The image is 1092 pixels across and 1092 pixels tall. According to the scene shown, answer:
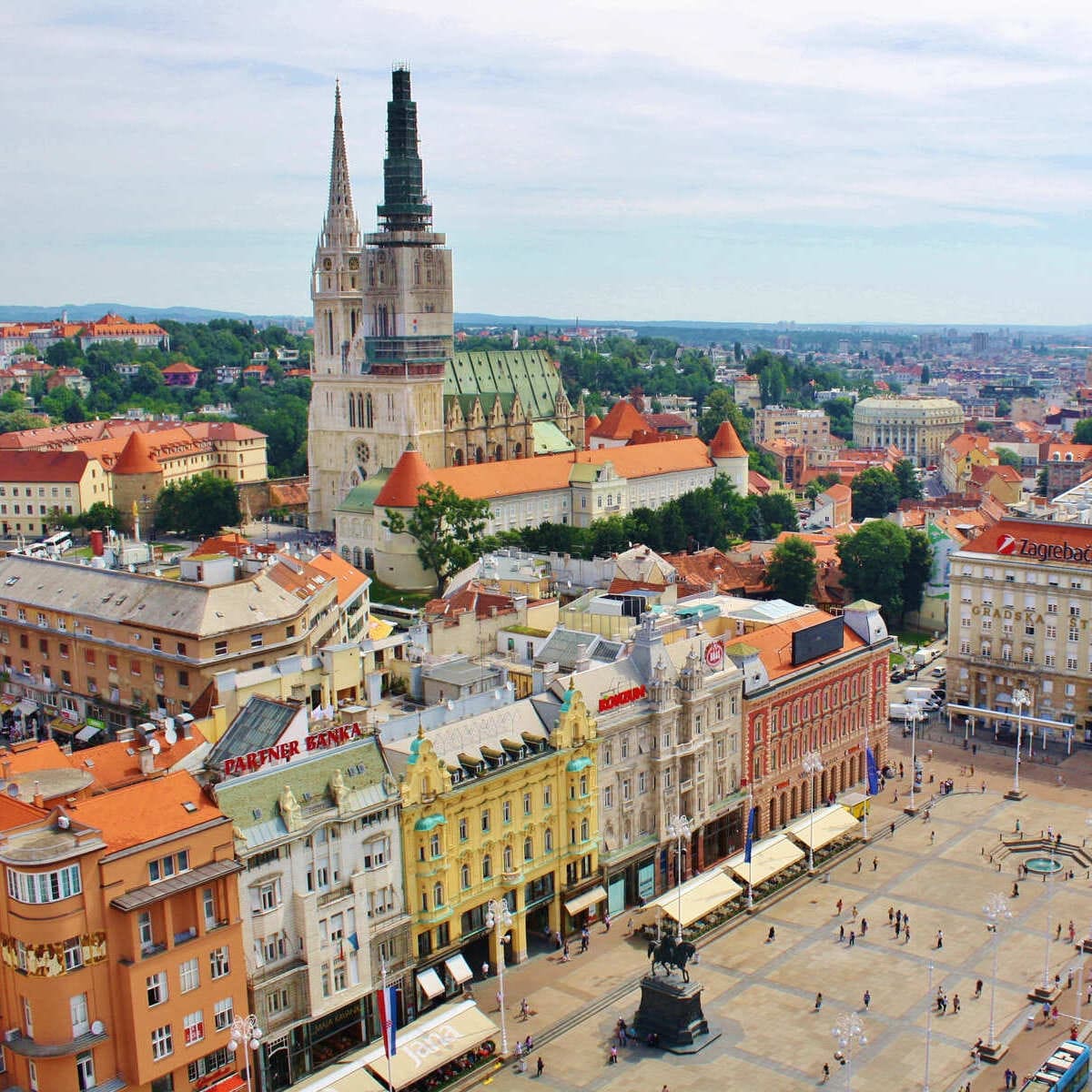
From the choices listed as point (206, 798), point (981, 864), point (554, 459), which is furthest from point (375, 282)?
point (206, 798)

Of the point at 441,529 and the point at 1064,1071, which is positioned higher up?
the point at 441,529

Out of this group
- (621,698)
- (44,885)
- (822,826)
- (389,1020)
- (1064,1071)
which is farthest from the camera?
(822,826)

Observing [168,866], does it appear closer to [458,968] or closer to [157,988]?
[157,988]

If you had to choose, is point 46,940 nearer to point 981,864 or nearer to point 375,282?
point 981,864

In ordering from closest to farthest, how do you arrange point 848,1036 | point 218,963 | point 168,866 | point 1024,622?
point 168,866, point 218,963, point 848,1036, point 1024,622

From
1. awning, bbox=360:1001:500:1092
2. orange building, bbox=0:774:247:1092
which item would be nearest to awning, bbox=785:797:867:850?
awning, bbox=360:1001:500:1092

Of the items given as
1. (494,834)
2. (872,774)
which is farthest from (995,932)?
(494,834)

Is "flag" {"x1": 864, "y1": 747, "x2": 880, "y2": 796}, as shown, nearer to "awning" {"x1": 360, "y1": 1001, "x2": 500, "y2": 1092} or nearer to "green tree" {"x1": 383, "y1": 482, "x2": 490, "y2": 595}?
"awning" {"x1": 360, "y1": 1001, "x2": 500, "y2": 1092}
